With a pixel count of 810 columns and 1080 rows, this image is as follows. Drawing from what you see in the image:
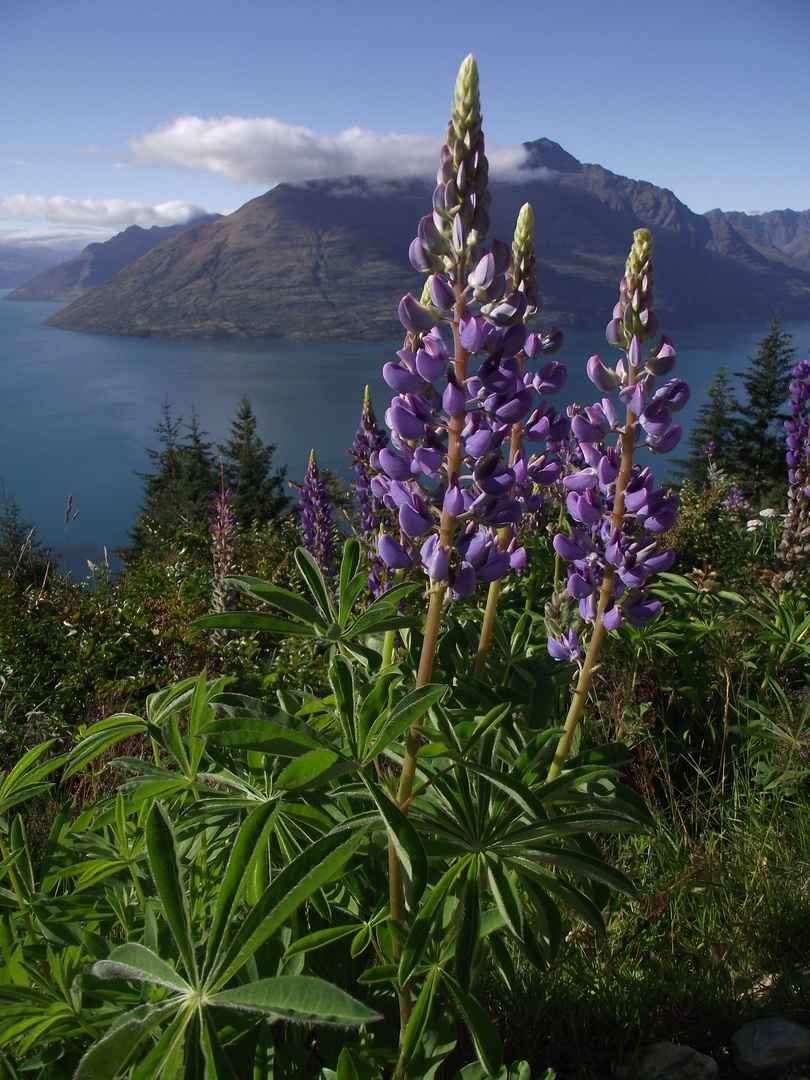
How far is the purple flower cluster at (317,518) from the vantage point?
4.83 metres

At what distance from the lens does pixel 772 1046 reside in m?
1.61

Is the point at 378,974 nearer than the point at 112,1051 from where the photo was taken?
No

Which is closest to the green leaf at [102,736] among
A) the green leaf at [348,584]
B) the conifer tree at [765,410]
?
the green leaf at [348,584]

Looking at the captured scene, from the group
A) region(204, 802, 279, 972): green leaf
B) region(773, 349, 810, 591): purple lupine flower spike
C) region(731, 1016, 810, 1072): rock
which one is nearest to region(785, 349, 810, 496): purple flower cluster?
region(773, 349, 810, 591): purple lupine flower spike

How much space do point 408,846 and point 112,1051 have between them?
1.64 feet

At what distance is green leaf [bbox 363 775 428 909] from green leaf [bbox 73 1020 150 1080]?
43cm

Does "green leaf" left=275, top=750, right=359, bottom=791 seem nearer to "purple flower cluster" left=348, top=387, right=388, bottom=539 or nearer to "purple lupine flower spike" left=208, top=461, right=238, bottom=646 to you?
"purple flower cluster" left=348, top=387, right=388, bottom=539

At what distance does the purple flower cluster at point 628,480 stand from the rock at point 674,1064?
1.05 m

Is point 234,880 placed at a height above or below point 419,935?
above

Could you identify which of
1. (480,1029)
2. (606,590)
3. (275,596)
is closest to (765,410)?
(606,590)

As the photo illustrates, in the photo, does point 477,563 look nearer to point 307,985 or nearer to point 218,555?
point 307,985

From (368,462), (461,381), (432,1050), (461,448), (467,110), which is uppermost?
(467,110)

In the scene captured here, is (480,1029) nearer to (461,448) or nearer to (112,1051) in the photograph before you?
(112,1051)

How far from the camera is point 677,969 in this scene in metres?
1.83
